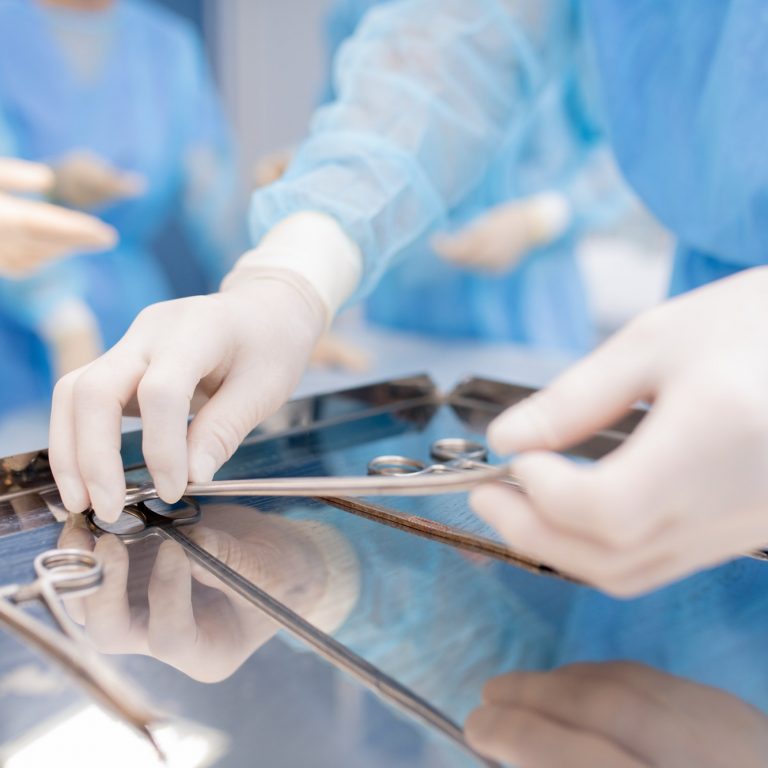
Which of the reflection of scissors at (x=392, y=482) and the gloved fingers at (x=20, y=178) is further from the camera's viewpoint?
the gloved fingers at (x=20, y=178)

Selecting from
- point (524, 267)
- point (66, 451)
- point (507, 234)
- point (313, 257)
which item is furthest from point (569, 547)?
point (524, 267)

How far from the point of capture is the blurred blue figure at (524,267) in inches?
71.2

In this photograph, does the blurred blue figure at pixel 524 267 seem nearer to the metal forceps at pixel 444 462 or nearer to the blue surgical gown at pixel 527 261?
the blue surgical gown at pixel 527 261

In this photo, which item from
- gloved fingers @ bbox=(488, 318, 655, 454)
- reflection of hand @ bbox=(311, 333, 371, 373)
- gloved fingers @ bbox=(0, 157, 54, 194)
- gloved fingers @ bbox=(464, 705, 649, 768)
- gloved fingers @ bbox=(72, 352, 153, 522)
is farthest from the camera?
reflection of hand @ bbox=(311, 333, 371, 373)

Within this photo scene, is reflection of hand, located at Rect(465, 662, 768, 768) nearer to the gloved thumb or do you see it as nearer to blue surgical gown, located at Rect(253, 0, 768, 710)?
the gloved thumb

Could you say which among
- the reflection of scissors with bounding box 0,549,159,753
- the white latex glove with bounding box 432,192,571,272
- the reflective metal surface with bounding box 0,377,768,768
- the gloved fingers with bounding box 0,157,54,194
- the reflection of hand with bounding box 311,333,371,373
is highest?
the gloved fingers with bounding box 0,157,54,194

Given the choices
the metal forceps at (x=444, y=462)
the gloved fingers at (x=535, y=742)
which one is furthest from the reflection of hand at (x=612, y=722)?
the metal forceps at (x=444, y=462)

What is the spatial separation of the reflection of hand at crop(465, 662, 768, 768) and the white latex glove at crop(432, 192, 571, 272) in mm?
1406

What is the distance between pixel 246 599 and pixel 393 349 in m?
1.31

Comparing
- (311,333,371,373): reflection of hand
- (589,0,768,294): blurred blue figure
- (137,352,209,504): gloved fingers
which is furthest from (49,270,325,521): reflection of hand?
(311,333,371,373): reflection of hand

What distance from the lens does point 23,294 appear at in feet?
5.50

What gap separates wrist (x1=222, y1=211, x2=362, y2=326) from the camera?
88 centimetres

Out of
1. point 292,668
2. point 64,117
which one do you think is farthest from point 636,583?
point 64,117

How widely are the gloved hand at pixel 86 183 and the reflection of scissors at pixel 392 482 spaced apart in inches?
54.4
